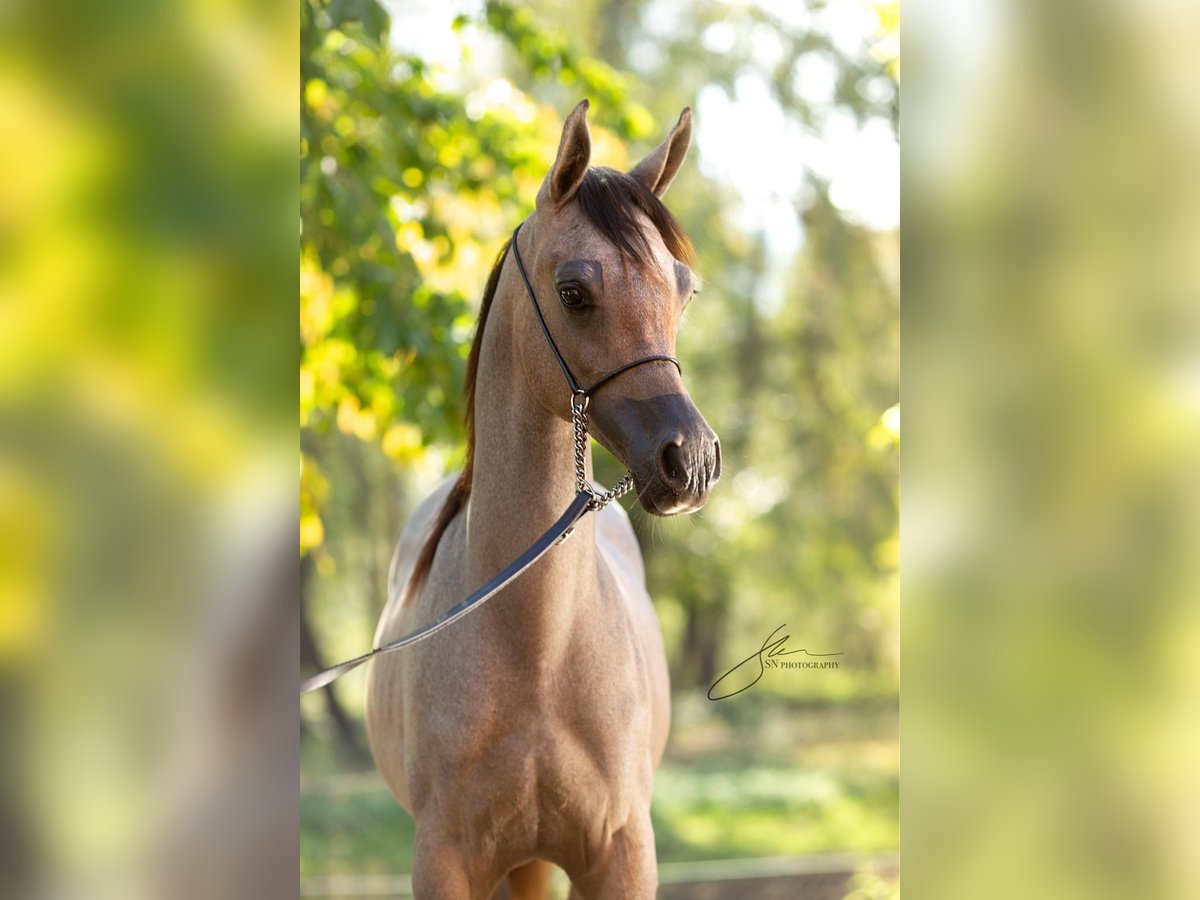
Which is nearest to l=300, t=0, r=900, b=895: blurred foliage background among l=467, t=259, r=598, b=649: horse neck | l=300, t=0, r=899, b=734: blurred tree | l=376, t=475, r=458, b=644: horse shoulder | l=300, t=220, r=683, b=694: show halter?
l=300, t=0, r=899, b=734: blurred tree

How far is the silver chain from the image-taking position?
204 centimetres

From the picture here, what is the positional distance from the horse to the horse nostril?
7 cm

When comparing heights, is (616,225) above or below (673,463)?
above

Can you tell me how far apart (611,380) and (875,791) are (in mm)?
12145

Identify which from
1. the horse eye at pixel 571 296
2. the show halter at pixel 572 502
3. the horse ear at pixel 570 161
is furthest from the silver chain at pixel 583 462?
the horse ear at pixel 570 161

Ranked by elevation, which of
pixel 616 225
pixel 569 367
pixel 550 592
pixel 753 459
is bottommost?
pixel 550 592

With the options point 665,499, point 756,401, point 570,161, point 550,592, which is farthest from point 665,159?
point 756,401

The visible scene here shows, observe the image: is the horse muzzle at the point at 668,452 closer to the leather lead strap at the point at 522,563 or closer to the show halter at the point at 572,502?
the show halter at the point at 572,502

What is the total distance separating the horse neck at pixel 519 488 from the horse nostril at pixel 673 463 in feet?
1.14

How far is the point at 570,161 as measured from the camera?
2.12m

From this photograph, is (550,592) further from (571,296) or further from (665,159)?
(665,159)

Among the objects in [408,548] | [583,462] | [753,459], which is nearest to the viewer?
[583,462]

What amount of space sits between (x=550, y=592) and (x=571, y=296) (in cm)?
61

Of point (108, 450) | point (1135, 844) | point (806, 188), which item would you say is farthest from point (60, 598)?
point (806, 188)
